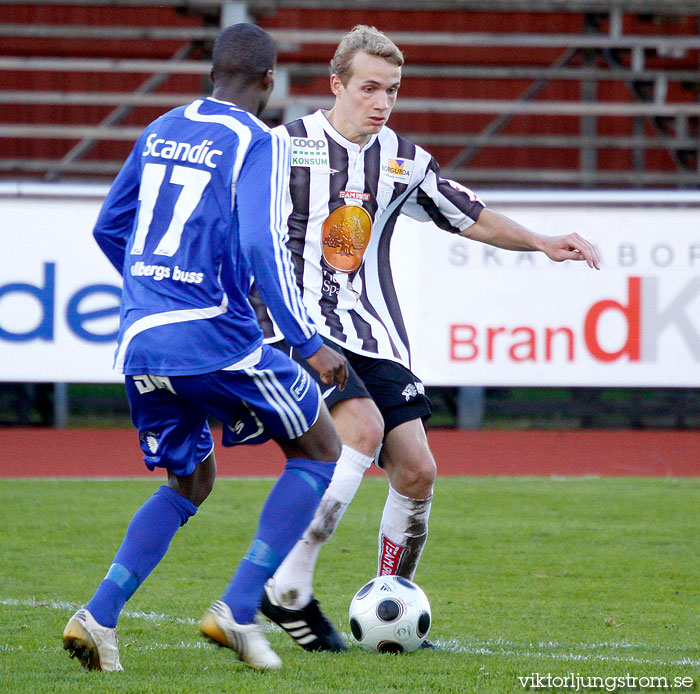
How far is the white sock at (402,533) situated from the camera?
4.13 meters

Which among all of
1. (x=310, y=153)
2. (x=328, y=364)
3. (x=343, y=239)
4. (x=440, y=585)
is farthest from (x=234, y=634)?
(x=440, y=585)

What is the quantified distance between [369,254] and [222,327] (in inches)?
47.4

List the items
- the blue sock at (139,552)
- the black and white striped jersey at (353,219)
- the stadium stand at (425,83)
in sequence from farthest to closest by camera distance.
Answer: the stadium stand at (425,83) < the black and white striped jersey at (353,219) < the blue sock at (139,552)

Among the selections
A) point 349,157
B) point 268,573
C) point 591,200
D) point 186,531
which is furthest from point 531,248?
point 591,200

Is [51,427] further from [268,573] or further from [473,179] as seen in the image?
[268,573]

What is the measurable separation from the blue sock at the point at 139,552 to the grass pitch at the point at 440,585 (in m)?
0.20

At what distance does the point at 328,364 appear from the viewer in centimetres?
331

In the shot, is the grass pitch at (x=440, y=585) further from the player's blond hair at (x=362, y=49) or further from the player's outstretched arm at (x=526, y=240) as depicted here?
the player's blond hair at (x=362, y=49)

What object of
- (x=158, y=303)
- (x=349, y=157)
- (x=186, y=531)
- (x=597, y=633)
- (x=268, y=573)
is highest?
(x=349, y=157)

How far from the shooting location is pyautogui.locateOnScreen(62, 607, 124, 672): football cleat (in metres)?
3.32

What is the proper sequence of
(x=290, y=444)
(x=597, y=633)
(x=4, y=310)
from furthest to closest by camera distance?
(x=4, y=310), (x=597, y=633), (x=290, y=444)

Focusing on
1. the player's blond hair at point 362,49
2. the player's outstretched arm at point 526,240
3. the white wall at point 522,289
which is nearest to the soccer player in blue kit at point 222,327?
the player's blond hair at point 362,49

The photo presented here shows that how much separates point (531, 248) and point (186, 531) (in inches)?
118

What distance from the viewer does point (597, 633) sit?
422 cm
